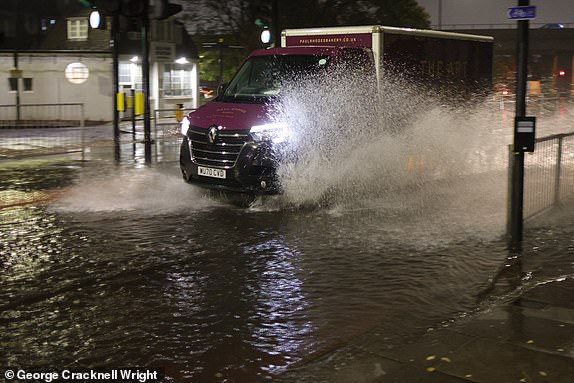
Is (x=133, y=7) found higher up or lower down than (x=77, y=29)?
lower down

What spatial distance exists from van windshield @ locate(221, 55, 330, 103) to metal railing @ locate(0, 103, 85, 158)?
601 cm

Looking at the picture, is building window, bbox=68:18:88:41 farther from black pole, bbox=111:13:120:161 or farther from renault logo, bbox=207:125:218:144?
renault logo, bbox=207:125:218:144

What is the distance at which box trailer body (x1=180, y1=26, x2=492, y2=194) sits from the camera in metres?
10.3

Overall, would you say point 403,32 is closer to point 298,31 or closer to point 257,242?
point 298,31

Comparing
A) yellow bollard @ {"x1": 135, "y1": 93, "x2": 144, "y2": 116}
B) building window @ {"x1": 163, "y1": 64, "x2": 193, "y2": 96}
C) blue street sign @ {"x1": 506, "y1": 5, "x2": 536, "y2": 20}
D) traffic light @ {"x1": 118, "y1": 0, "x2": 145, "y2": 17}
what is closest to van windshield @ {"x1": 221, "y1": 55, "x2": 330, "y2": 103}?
traffic light @ {"x1": 118, "y1": 0, "x2": 145, "y2": 17}

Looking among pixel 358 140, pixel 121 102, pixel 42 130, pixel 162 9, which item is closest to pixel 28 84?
pixel 42 130

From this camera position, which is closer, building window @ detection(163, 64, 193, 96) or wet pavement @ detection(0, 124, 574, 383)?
wet pavement @ detection(0, 124, 574, 383)

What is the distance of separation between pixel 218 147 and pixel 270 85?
136cm

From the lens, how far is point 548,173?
10.2 m

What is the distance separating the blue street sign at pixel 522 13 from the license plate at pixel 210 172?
14.9 feet

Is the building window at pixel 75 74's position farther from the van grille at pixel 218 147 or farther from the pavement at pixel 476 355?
the pavement at pixel 476 355

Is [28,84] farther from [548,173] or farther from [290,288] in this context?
[290,288]

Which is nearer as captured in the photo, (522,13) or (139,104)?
(522,13)

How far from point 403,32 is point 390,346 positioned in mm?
8416
